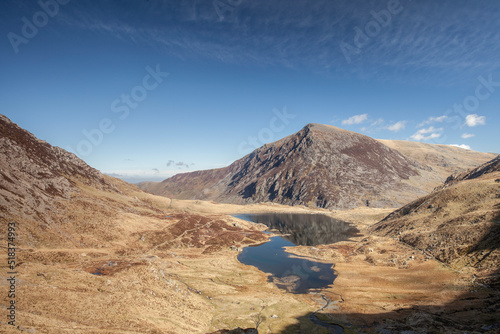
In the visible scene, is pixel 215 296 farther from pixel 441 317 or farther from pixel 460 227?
pixel 460 227

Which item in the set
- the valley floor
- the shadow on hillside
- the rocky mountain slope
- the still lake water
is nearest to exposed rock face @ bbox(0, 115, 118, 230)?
the valley floor

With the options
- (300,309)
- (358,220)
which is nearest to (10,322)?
(300,309)

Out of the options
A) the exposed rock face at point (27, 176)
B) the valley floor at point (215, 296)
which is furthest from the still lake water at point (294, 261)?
the exposed rock face at point (27, 176)

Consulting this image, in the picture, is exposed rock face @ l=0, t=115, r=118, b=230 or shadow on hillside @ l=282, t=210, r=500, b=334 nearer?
shadow on hillside @ l=282, t=210, r=500, b=334

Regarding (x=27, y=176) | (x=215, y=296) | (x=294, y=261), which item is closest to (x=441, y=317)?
(x=215, y=296)

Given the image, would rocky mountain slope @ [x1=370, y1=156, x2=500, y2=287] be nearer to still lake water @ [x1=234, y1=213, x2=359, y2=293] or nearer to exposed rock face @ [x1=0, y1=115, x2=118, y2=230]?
still lake water @ [x1=234, y1=213, x2=359, y2=293]

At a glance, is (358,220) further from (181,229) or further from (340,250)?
(181,229)

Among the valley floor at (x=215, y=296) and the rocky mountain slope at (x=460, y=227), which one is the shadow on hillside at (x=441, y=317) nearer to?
the valley floor at (x=215, y=296)

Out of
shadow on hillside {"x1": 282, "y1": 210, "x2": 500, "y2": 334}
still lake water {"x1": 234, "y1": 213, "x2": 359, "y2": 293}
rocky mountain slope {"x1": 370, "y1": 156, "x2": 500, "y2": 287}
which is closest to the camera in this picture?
shadow on hillside {"x1": 282, "y1": 210, "x2": 500, "y2": 334}
